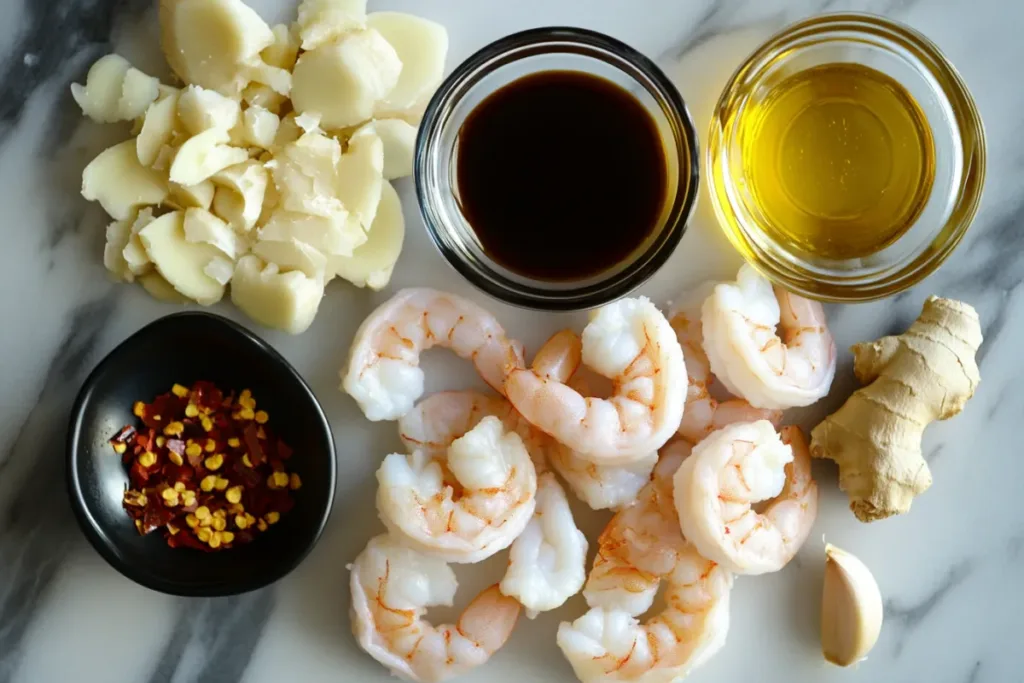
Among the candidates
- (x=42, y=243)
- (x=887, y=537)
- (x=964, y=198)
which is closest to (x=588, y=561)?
(x=887, y=537)

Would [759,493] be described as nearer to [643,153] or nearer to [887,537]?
[887,537]

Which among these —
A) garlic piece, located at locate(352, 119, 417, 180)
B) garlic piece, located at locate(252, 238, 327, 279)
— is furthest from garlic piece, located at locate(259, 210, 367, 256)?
garlic piece, located at locate(352, 119, 417, 180)

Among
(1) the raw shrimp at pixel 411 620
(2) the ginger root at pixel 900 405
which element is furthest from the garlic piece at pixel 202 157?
(2) the ginger root at pixel 900 405

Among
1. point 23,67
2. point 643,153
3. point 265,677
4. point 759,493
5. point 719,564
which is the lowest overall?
point 265,677

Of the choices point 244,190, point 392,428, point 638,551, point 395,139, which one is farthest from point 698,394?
point 244,190

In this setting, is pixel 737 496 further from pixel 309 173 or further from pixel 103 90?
pixel 103 90

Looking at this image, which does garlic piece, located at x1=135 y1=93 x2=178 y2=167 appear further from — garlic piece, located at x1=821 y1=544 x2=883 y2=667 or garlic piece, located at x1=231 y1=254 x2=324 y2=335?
garlic piece, located at x1=821 y1=544 x2=883 y2=667
